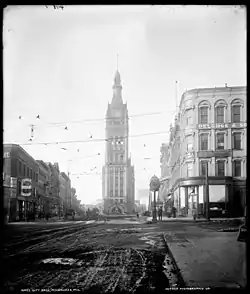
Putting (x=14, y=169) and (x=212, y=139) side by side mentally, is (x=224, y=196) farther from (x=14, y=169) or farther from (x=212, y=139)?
(x=14, y=169)

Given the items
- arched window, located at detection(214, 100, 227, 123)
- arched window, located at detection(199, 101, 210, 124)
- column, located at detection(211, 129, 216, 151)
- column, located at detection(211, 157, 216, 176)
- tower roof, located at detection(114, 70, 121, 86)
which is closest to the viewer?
tower roof, located at detection(114, 70, 121, 86)

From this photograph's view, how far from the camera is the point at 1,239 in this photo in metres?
4.03

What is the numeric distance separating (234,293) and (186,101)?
5.34 meters

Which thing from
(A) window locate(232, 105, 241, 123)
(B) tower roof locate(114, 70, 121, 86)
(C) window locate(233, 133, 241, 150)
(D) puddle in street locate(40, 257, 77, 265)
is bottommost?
(D) puddle in street locate(40, 257, 77, 265)

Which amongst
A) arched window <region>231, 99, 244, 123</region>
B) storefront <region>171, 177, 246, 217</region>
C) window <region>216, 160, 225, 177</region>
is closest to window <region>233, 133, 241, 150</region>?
arched window <region>231, 99, 244, 123</region>

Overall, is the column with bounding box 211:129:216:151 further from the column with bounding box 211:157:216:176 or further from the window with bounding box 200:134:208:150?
the column with bounding box 211:157:216:176

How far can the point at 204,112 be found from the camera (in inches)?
381

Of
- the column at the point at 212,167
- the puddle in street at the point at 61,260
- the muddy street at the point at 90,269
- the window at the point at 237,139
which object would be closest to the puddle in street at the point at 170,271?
the muddy street at the point at 90,269

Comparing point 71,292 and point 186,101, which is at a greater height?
point 186,101

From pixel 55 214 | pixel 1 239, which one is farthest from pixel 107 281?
pixel 55 214

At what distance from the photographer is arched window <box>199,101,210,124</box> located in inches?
370

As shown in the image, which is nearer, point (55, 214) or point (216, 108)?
point (216, 108)
